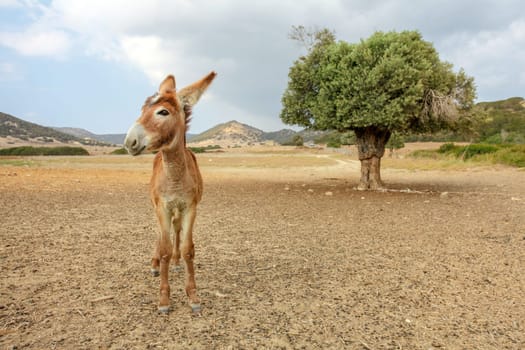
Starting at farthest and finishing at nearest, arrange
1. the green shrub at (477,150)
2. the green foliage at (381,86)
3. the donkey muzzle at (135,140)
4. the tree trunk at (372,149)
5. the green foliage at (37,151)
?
the green foliage at (37,151), the green shrub at (477,150), the tree trunk at (372,149), the green foliage at (381,86), the donkey muzzle at (135,140)

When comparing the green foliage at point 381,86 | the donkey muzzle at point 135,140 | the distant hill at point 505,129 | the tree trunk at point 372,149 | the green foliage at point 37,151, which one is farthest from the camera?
the distant hill at point 505,129

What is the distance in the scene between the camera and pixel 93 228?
8656mm

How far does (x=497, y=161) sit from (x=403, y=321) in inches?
1403

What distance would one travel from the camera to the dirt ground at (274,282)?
12.3 ft

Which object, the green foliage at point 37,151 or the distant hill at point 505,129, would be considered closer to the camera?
→ the green foliage at point 37,151

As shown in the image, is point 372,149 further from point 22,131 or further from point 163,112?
point 22,131

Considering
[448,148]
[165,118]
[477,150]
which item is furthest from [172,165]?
[448,148]

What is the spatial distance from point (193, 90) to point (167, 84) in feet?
1.29

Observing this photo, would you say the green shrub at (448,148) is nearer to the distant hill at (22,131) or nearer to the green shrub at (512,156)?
the green shrub at (512,156)

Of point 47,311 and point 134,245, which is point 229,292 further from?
point 134,245

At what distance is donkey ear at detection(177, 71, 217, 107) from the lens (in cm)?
415

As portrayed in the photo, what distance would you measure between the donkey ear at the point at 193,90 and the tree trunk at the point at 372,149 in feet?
43.2

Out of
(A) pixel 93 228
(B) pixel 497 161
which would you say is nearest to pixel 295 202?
(A) pixel 93 228

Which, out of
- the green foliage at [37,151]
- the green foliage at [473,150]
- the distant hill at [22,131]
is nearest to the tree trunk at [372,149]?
the green foliage at [473,150]
